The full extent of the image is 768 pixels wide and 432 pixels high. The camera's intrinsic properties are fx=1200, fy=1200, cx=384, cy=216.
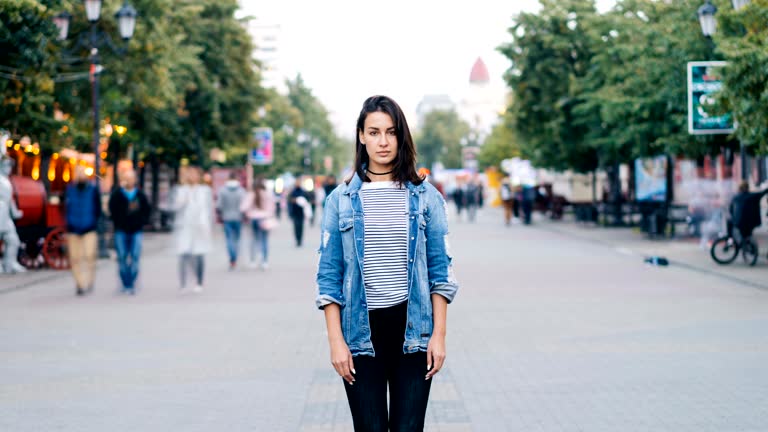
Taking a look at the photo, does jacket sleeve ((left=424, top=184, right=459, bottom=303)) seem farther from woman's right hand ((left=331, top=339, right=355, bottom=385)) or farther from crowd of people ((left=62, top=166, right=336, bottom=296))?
crowd of people ((left=62, top=166, right=336, bottom=296))

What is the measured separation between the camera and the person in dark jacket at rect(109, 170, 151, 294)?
1659cm

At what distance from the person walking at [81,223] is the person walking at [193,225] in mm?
1261

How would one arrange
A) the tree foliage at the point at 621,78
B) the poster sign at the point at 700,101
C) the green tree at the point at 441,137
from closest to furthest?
the tree foliage at the point at 621,78, the poster sign at the point at 700,101, the green tree at the point at 441,137

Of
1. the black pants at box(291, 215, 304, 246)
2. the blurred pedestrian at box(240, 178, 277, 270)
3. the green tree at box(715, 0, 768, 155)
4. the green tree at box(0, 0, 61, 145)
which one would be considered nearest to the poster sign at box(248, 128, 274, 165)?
the black pants at box(291, 215, 304, 246)

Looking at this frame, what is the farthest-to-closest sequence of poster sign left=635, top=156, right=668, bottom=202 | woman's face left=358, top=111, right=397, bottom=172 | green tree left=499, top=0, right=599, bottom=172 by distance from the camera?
poster sign left=635, top=156, right=668, bottom=202 → green tree left=499, top=0, right=599, bottom=172 → woman's face left=358, top=111, right=397, bottom=172

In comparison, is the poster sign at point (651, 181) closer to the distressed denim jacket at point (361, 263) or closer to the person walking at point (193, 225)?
the person walking at point (193, 225)

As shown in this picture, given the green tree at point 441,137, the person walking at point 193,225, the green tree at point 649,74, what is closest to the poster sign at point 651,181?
the green tree at point 649,74

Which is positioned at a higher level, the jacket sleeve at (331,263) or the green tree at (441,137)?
the green tree at (441,137)

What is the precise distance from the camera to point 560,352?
34.1 feet

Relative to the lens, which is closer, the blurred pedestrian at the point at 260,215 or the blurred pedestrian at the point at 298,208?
the blurred pedestrian at the point at 260,215

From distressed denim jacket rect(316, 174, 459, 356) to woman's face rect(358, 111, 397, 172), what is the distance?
0.10 m

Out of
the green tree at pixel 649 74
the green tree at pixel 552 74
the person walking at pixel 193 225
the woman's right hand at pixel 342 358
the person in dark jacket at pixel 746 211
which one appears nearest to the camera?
the woman's right hand at pixel 342 358

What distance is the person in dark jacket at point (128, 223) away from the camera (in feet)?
54.4

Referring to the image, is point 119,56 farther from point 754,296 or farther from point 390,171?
point 390,171
